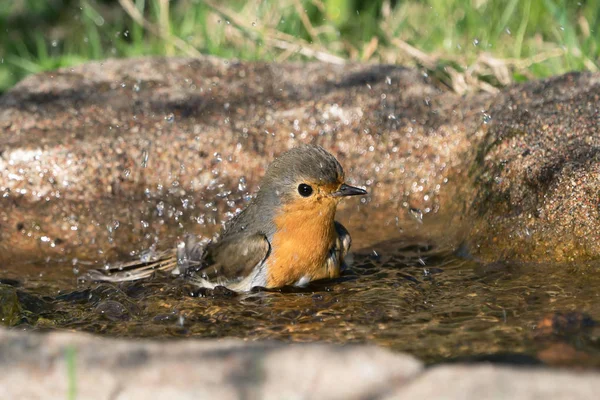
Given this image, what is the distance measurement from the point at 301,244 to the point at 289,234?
106 millimetres

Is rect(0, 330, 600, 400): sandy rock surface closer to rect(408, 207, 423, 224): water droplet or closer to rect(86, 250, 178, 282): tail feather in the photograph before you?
rect(86, 250, 178, 282): tail feather

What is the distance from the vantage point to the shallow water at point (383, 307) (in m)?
3.71

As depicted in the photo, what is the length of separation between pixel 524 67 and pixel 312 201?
9.47 ft

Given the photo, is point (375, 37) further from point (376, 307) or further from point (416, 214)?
point (376, 307)

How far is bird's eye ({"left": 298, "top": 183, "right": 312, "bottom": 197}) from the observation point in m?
5.30

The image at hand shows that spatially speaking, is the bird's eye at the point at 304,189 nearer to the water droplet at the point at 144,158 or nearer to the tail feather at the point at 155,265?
the tail feather at the point at 155,265

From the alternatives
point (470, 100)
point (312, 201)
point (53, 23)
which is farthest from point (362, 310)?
point (53, 23)

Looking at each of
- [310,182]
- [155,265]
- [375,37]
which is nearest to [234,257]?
[155,265]

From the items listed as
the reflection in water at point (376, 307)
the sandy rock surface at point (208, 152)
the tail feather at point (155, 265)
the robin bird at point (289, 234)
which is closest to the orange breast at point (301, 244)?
the robin bird at point (289, 234)

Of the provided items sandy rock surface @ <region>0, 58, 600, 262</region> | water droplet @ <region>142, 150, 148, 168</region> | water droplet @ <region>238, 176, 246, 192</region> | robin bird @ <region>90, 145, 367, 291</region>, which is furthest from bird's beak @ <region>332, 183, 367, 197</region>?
water droplet @ <region>142, 150, 148, 168</region>

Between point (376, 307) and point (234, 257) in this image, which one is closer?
point (376, 307)

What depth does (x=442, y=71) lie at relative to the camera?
24.2 ft

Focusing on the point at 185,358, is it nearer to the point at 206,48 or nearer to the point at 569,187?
the point at 569,187

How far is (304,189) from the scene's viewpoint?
17.4ft
